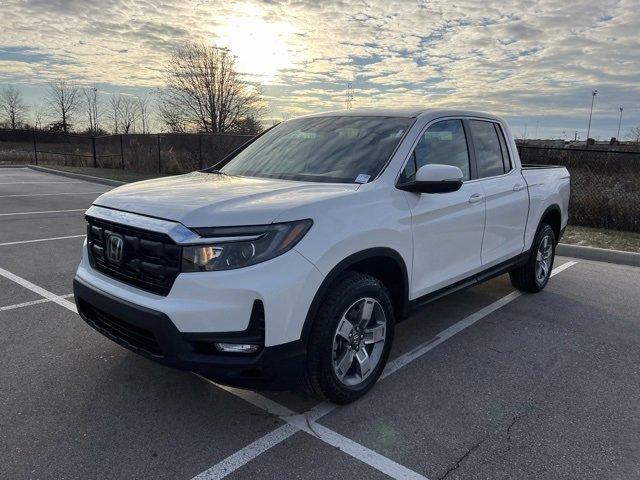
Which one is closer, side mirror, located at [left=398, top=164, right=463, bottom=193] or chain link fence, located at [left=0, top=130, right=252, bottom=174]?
side mirror, located at [left=398, top=164, right=463, bottom=193]

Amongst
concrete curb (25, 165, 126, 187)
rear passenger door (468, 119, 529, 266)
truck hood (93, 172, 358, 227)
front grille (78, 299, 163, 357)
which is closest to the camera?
truck hood (93, 172, 358, 227)

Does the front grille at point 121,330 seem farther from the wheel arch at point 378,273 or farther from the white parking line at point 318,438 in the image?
the wheel arch at point 378,273

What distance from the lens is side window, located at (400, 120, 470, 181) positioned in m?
3.62

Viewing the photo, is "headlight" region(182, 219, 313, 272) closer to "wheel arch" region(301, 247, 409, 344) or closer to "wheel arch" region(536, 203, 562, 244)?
"wheel arch" region(301, 247, 409, 344)

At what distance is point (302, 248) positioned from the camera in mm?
2645

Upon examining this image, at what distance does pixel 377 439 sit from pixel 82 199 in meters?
11.8

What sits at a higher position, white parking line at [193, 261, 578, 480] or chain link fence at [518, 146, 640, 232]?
chain link fence at [518, 146, 640, 232]

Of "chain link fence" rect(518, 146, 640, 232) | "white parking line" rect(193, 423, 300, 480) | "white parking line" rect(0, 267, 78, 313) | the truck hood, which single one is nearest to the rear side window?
the truck hood

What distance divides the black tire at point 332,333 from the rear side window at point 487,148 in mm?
1864

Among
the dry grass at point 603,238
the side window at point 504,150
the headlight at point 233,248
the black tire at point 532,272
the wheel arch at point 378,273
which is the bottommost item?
the dry grass at point 603,238

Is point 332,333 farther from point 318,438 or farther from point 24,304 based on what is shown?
point 24,304

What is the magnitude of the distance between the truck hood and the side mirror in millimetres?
449

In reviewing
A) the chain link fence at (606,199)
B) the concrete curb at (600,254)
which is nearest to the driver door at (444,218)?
the concrete curb at (600,254)

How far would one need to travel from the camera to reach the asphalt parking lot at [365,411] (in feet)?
8.46
